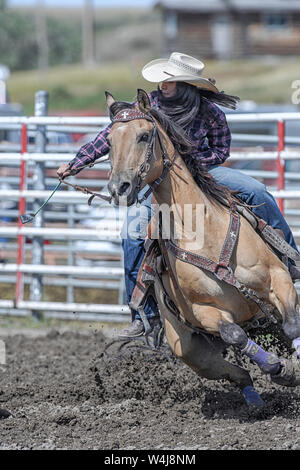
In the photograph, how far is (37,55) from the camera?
5478cm

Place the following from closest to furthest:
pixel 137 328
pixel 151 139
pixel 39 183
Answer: pixel 151 139, pixel 137 328, pixel 39 183

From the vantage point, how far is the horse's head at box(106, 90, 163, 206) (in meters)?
3.83

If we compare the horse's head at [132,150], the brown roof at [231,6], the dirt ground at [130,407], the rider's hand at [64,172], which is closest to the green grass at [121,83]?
the brown roof at [231,6]

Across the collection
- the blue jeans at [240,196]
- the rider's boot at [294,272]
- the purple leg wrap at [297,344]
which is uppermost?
the blue jeans at [240,196]

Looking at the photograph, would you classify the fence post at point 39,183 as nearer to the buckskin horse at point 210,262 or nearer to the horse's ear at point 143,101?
the buckskin horse at point 210,262

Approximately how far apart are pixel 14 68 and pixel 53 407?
50428 mm

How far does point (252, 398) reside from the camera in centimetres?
479

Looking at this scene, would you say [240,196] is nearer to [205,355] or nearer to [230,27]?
[205,355]

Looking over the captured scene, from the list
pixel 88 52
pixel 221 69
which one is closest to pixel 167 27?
pixel 221 69

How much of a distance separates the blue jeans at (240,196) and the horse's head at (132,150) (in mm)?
805

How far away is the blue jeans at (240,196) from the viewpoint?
486 centimetres

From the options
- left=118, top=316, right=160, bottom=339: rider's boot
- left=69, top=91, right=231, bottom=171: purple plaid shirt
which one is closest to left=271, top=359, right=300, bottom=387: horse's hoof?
left=118, top=316, right=160, bottom=339: rider's boot

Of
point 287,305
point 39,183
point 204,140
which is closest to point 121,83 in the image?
point 39,183

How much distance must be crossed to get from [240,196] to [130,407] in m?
1.44
